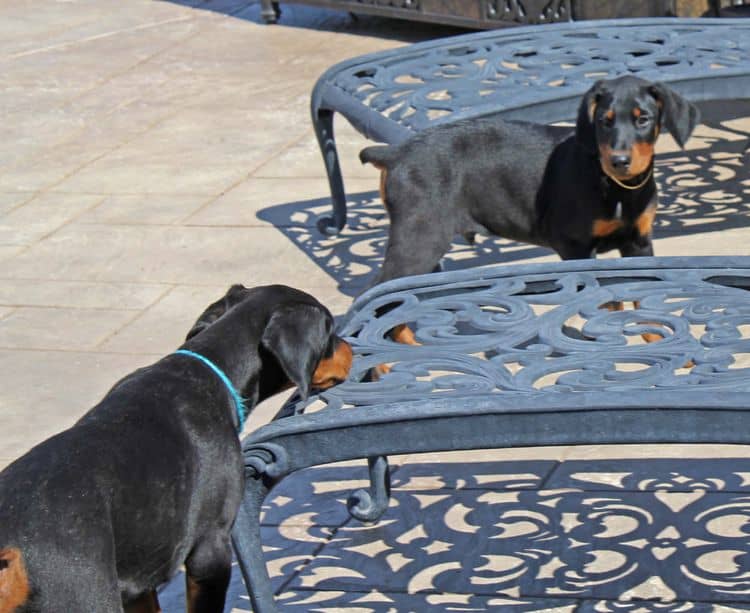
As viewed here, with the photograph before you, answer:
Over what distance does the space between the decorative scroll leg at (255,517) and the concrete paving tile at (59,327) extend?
9.31 ft

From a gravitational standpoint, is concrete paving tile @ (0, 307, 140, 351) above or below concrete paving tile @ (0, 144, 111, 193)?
above

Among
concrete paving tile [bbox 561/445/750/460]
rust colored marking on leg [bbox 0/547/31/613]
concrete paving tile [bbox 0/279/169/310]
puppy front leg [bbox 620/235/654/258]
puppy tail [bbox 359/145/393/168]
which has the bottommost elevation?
concrete paving tile [bbox 561/445/750/460]

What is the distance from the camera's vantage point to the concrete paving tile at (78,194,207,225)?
7801mm

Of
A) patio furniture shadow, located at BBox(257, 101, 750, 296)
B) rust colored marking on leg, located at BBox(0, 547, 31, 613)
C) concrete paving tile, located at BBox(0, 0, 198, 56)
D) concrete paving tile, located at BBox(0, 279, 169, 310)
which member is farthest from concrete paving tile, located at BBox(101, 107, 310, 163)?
rust colored marking on leg, located at BBox(0, 547, 31, 613)

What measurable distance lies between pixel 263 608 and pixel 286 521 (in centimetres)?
128

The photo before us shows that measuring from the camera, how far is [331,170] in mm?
7078

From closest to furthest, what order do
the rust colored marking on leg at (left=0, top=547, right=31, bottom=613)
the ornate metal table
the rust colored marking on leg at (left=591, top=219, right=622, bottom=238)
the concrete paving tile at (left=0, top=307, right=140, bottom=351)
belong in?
1. the rust colored marking on leg at (left=0, top=547, right=31, bottom=613)
2. the ornate metal table
3. the rust colored marking on leg at (left=591, top=219, right=622, bottom=238)
4. the concrete paving tile at (left=0, top=307, right=140, bottom=351)

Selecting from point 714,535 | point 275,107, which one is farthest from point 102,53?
point 714,535

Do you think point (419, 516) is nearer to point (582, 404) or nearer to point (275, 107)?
point (582, 404)

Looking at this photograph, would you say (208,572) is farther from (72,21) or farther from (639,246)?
(72,21)

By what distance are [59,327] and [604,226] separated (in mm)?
2478

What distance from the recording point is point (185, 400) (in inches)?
139

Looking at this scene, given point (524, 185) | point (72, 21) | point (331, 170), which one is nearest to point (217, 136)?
point (331, 170)

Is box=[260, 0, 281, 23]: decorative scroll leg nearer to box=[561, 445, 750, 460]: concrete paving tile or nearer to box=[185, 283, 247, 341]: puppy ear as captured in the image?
box=[561, 445, 750, 460]: concrete paving tile
